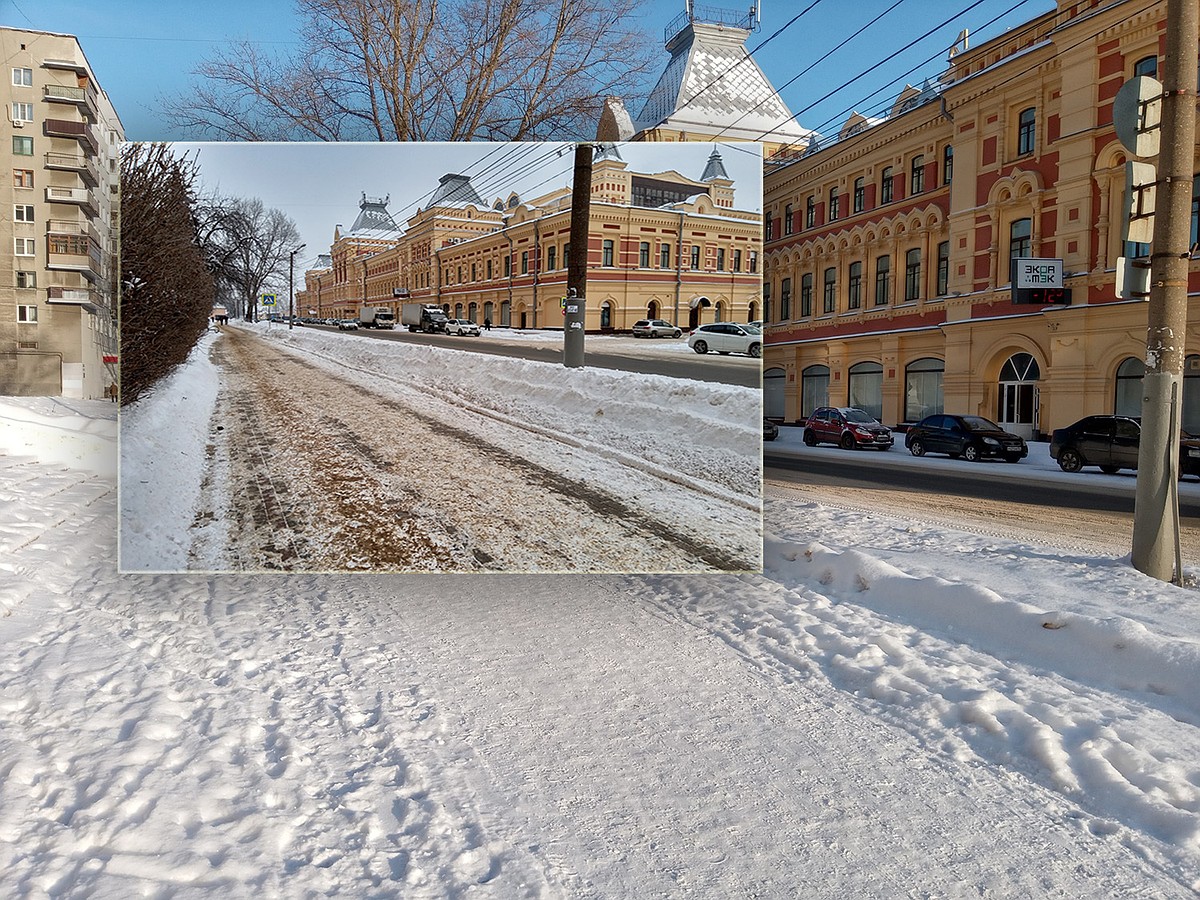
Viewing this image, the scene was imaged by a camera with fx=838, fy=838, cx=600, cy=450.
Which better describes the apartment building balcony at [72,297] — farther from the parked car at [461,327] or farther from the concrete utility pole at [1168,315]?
the concrete utility pole at [1168,315]

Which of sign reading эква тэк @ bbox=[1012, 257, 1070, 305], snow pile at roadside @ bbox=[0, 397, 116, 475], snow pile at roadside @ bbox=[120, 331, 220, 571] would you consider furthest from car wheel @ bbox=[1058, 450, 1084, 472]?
snow pile at roadside @ bbox=[0, 397, 116, 475]

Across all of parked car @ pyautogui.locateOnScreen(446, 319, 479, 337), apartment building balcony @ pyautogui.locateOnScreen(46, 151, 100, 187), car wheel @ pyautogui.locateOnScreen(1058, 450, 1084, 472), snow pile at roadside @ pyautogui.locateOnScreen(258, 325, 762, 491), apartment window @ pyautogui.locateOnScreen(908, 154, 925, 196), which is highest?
apartment window @ pyautogui.locateOnScreen(908, 154, 925, 196)

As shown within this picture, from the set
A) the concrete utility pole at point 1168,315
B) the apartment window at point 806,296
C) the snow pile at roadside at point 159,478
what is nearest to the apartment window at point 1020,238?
the apartment window at point 806,296

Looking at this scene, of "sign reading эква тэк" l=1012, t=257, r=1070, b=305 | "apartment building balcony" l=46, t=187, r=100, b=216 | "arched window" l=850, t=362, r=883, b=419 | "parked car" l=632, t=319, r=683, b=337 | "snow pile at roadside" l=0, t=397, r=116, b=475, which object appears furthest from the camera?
"arched window" l=850, t=362, r=883, b=419

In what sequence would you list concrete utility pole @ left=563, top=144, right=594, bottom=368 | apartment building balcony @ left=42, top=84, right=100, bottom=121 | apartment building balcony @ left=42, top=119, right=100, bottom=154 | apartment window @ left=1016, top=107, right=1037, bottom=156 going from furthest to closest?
1. apartment window @ left=1016, top=107, right=1037, bottom=156
2. apartment building balcony @ left=42, top=84, right=100, bottom=121
3. apartment building balcony @ left=42, top=119, right=100, bottom=154
4. concrete utility pole @ left=563, top=144, right=594, bottom=368

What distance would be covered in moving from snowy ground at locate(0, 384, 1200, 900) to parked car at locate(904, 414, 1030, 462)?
1198 cm

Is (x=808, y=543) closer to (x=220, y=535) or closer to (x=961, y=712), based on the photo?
(x=961, y=712)

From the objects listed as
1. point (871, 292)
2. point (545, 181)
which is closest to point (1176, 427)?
point (545, 181)

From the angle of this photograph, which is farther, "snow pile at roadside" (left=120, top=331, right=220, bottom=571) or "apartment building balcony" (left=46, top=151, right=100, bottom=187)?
"apartment building balcony" (left=46, top=151, right=100, bottom=187)

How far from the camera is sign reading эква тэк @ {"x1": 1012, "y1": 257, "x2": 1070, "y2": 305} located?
669 inches

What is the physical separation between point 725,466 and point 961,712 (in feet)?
8.00

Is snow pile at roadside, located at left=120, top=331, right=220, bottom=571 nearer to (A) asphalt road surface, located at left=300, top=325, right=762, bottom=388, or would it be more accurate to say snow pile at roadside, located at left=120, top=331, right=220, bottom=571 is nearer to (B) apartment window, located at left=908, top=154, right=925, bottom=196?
(A) asphalt road surface, located at left=300, top=325, right=762, bottom=388

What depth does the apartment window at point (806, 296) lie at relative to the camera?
23.3m

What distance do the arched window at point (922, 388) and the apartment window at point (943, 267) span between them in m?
1.71
